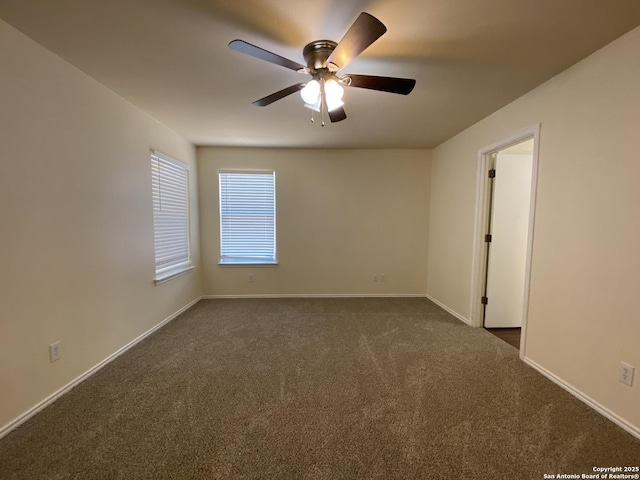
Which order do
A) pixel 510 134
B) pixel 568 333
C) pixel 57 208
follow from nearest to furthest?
pixel 57 208
pixel 568 333
pixel 510 134

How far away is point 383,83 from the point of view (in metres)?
1.71

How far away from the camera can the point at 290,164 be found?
4.25m

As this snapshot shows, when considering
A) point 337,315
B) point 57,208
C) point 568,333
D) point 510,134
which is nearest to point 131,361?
point 57,208

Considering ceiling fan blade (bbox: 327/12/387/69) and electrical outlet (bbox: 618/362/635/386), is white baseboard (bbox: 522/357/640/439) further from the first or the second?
ceiling fan blade (bbox: 327/12/387/69)

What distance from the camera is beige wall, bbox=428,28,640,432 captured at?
5.37 feet

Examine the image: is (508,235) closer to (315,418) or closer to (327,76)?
(327,76)

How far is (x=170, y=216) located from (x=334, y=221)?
2.34 m

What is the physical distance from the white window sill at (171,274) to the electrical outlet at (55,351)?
3.80ft

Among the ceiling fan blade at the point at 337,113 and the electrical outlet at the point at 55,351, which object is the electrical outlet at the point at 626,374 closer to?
Answer: the ceiling fan blade at the point at 337,113

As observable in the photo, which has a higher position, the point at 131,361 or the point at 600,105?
the point at 600,105

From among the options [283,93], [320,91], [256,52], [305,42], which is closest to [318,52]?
[305,42]

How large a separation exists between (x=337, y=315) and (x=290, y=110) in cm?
254

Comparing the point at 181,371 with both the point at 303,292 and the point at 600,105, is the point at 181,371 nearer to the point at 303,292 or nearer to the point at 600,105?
the point at 303,292

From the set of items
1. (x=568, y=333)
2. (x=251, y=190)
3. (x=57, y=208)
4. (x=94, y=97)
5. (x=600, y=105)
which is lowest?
(x=568, y=333)
